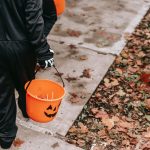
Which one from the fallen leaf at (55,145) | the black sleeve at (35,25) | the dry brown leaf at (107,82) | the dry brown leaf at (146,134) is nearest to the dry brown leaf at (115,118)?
the dry brown leaf at (146,134)

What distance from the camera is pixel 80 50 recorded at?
607 centimetres

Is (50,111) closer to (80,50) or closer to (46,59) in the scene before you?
(46,59)

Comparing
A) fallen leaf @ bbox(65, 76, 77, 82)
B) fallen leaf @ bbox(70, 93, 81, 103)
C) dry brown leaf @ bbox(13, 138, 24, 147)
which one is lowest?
fallen leaf @ bbox(65, 76, 77, 82)

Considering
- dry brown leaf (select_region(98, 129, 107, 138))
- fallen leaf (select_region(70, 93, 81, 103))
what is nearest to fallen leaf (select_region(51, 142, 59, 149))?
dry brown leaf (select_region(98, 129, 107, 138))

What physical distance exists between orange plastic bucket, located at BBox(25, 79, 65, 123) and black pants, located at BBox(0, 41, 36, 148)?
0.14 m

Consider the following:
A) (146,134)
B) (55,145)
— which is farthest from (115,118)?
(55,145)

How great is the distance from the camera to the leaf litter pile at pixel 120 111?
171 inches

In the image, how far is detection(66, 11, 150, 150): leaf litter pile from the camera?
434 cm

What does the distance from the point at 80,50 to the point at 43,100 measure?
2538 mm

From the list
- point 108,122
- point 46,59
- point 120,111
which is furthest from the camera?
point 120,111

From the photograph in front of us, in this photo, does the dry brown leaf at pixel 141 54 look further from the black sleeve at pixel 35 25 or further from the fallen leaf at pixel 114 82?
the black sleeve at pixel 35 25

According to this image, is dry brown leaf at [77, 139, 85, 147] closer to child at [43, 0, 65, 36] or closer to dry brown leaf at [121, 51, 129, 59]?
child at [43, 0, 65, 36]

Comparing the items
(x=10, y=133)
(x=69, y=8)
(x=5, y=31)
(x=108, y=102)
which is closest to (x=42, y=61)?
(x=5, y=31)

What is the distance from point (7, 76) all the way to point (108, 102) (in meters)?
1.84
